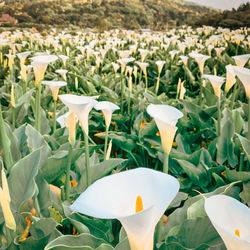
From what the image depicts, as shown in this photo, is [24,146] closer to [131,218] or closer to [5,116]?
[5,116]

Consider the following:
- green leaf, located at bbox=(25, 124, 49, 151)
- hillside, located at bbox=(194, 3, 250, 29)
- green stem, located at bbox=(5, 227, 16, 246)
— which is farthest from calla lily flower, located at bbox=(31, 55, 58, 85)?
hillside, located at bbox=(194, 3, 250, 29)

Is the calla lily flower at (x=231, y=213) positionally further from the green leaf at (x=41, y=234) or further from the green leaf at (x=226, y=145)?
the green leaf at (x=226, y=145)

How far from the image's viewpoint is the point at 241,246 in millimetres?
397

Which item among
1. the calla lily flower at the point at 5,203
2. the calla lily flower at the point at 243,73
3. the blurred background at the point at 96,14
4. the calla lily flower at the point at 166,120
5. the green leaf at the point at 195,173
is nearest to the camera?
the calla lily flower at the point at 5,203

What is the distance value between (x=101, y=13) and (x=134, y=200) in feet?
87.6

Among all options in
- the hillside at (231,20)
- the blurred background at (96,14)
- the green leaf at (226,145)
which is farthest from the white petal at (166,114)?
the blurred background at (96,14)

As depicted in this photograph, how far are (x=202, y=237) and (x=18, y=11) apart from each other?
24837 mm

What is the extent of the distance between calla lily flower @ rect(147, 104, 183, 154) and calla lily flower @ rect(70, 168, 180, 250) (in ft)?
0.60

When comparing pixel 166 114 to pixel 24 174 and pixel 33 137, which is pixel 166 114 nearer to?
pixel 24 174

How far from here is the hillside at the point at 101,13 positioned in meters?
22.6

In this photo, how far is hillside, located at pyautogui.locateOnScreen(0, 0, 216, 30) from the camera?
22641mm

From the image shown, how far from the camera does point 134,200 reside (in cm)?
52

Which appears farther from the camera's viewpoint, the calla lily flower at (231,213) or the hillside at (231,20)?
the hillside at (231,20)

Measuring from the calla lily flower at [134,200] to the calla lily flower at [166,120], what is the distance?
0.18 meters
